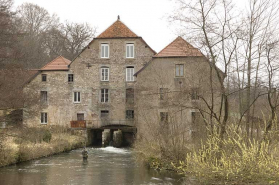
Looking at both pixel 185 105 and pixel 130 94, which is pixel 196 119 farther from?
pixel 130 94

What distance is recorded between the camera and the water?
52.8 feet

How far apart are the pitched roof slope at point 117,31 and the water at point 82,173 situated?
15296 millimetres

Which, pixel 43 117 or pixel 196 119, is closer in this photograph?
pixel 196 119

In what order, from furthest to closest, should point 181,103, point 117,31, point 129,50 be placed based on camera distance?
1. point 117,31
2. point 129,50
3. point 181,103

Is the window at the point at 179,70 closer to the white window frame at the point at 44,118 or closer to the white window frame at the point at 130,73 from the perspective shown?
the white window frame at the point at 130,73

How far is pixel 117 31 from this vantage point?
35.7 meters

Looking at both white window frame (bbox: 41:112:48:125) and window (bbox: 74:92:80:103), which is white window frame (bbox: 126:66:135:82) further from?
white window frame (bbox: 41:112:48:125)

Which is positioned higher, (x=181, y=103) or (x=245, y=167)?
(x=181, y=103)

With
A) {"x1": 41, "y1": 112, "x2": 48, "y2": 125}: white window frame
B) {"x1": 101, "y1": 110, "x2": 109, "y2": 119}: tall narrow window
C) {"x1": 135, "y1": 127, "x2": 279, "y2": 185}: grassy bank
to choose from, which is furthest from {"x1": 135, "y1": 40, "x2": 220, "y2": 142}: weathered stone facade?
{"x1": 41, "y1": 112, "x2": 48, "y2": 125}: white window frame

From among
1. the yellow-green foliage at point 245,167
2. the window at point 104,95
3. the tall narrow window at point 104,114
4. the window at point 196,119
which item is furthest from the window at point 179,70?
the yellow-green foliage at point 245,167

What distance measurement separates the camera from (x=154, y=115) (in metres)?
21.0

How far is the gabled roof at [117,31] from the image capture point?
35.3 meters

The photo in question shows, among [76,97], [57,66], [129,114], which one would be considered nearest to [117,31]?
[57,66]

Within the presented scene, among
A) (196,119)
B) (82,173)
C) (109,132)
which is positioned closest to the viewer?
(196,119)
